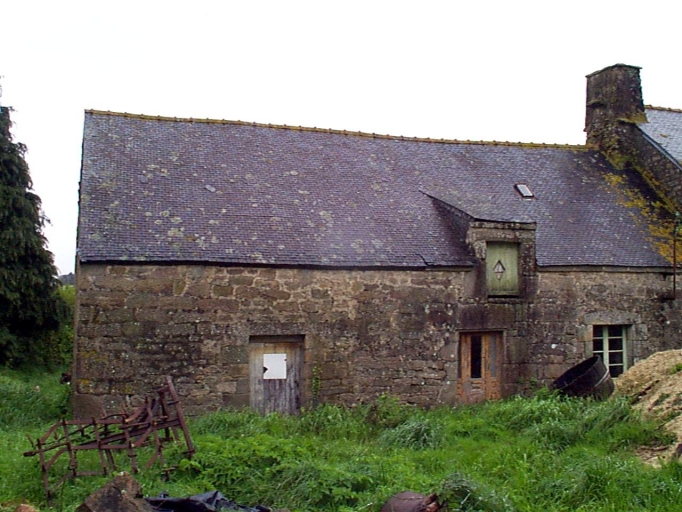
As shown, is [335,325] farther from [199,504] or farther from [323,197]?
[199,504]

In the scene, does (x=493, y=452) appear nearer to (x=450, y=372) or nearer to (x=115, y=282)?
(x=450, y=372)

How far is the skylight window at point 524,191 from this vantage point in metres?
16.6

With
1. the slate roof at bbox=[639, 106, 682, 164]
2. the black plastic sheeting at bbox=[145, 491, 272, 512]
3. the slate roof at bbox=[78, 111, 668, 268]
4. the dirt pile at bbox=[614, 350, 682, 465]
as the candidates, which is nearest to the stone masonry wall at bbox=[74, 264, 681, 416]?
the slate roof at bbox=[78, 111, 668, 268]

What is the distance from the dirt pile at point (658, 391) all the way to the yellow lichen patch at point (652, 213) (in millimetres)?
5092

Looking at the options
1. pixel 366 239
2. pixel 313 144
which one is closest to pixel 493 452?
pixel 366 239

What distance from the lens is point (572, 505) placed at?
24.0 feet

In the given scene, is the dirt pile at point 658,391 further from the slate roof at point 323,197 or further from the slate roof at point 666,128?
the slate roof at point 666,128

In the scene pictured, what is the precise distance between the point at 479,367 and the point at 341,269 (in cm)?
356

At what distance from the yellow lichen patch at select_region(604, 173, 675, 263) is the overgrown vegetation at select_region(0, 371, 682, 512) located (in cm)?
631

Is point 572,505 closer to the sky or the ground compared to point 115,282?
closer to the ground

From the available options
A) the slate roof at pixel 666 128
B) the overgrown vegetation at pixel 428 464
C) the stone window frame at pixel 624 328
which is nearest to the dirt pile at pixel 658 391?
the overgrown vegetation at pixel 428 464

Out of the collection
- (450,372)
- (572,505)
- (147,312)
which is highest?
(147,312)

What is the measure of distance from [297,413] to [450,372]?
310 cm

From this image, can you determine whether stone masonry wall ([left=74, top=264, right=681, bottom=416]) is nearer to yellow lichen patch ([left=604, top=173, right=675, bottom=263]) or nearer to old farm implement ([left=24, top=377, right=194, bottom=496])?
yellow lichen patch ([left=604, top=173, right=675, bottom=263])
